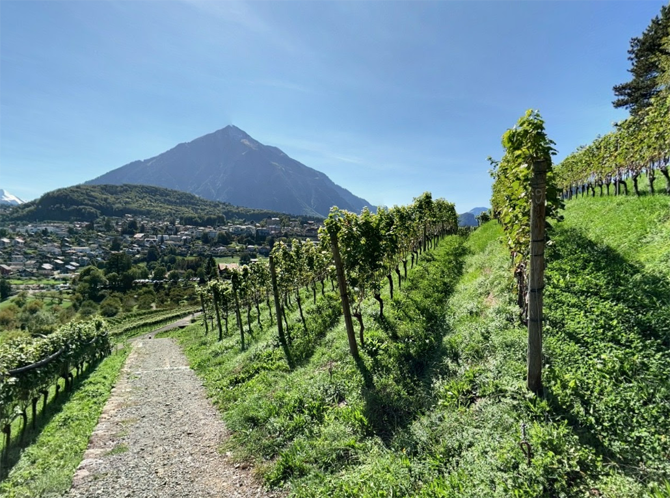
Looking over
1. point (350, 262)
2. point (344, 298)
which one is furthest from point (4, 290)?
point (344, 298)

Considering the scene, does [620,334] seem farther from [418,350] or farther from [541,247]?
[418,350]

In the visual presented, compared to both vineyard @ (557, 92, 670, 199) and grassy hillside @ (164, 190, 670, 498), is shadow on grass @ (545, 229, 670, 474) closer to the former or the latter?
grassy hillside @ (164, 190, 670, 498)

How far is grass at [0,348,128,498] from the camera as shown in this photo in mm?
9977

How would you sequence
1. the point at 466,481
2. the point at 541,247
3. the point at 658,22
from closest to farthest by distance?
1. the point at 466,481
2. the point at 541,247
3. the point at 658,22

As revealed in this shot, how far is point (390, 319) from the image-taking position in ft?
57.8

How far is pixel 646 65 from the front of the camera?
34.9 m

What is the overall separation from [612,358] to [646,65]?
1808 inches

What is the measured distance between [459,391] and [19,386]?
69.9ft

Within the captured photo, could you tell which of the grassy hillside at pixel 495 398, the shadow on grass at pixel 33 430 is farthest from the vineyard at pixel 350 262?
the shadow on grass at pixel 33 430

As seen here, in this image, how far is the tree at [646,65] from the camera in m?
31.6

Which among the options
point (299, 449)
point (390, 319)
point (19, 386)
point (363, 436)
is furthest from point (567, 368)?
point (19, 386)

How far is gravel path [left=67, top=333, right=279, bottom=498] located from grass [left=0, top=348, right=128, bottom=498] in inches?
16.2

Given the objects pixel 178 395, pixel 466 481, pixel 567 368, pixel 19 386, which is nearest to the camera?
pixel 466 481

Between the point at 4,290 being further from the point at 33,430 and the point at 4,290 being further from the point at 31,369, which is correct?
the point at 33,430
